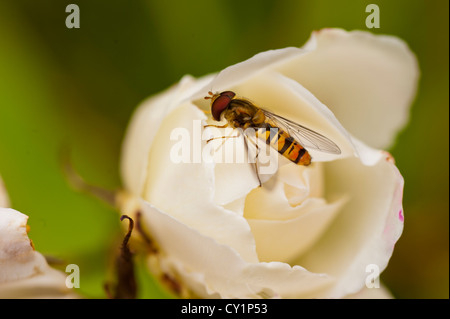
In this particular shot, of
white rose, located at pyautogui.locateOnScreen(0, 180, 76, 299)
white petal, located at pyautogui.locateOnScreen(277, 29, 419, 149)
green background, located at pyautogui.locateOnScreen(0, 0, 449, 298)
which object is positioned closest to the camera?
white rose, located at pyautogui.locateOnScreen(0, 180, 76, 299)

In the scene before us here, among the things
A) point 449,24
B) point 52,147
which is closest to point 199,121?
point 52,147

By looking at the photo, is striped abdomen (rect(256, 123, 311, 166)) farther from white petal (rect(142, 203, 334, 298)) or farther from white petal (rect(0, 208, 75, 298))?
white petal (rect(0, 208, 75, 298))

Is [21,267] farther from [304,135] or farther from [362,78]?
[362,78]

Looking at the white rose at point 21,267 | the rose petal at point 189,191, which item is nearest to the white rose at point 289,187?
the rose petal at point 189,191

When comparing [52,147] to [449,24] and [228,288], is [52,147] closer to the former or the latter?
Result: [228,288]

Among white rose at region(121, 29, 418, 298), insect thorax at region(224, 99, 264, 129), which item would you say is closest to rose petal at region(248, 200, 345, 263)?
white rose at region(121, 29, 418, 298)

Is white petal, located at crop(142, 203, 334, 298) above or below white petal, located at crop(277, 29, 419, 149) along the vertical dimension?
below

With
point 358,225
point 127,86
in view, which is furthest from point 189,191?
point 127,86
